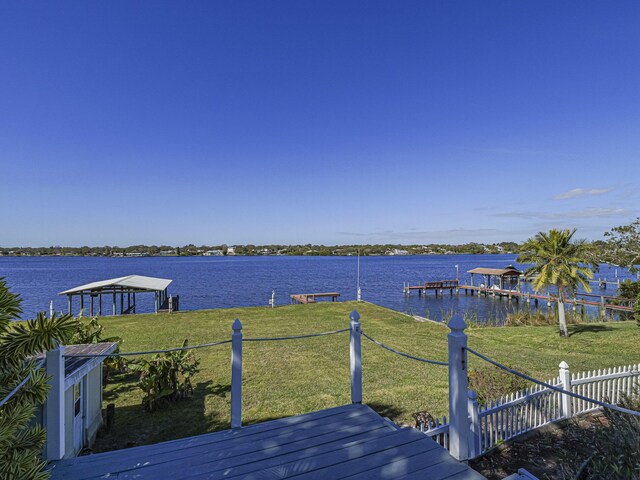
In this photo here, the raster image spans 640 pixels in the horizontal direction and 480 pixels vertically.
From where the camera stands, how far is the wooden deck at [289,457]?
2996 mm

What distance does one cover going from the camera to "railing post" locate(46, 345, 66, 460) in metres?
3.30

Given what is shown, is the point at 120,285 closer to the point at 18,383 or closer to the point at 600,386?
the point at 18,383

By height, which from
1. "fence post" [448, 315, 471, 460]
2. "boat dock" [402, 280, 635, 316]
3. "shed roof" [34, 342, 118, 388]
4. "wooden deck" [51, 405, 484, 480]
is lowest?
"boat dock" [402, 280, 635, 316]

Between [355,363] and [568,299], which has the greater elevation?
[355,363]

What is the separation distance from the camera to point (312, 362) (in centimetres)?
1106

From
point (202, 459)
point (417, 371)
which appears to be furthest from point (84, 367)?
point (417, 371)

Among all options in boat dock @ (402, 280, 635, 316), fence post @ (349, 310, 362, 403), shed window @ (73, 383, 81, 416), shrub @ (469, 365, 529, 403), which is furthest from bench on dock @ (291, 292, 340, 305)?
fence post @ (349, 310, 362, 403)

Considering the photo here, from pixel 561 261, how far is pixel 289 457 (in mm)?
16457

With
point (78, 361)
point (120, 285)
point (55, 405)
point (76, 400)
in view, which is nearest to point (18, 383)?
point (55, 405)

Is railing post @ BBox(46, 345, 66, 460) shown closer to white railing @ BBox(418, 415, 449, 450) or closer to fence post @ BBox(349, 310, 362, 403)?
fence post @ BBox(349, 310, 362, 403)

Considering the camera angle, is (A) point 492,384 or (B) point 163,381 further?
(B) point 163,381

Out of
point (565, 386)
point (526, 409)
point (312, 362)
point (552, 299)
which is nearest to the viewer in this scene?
point (526, 409)

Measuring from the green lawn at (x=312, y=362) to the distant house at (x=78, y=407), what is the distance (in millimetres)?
505

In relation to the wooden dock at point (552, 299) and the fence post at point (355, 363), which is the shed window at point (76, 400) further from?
the wooden dock at point (552, 299)
